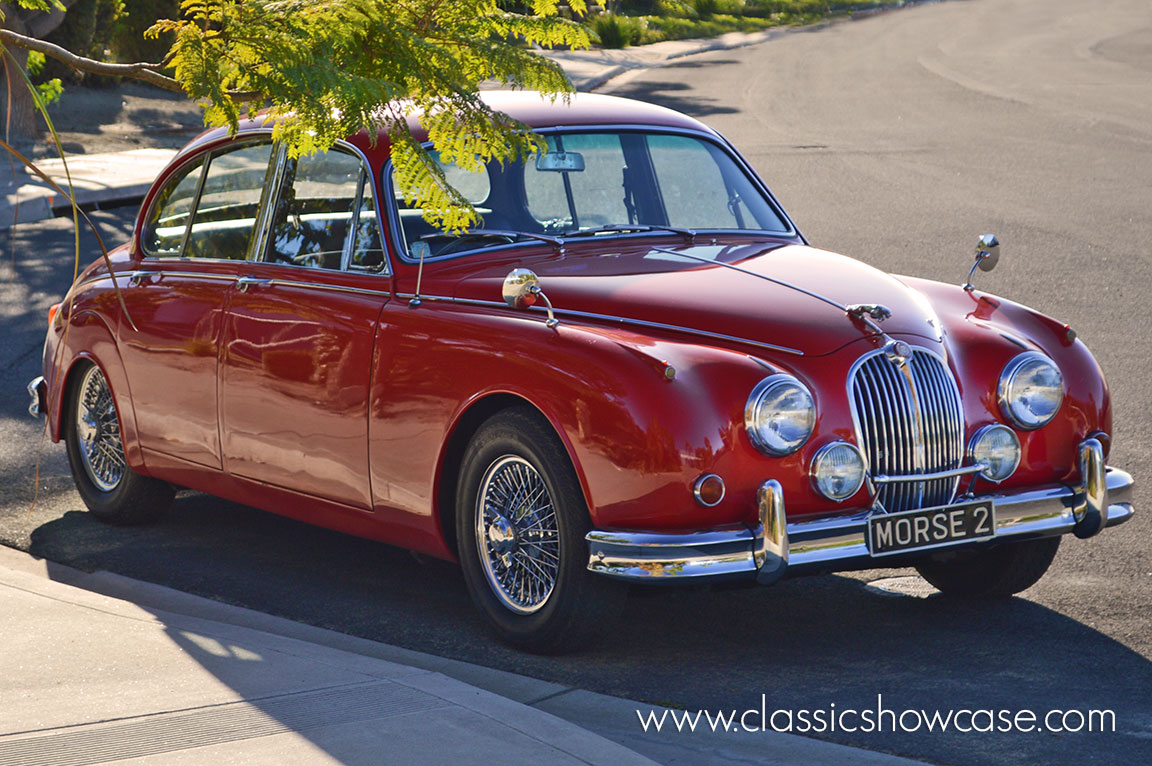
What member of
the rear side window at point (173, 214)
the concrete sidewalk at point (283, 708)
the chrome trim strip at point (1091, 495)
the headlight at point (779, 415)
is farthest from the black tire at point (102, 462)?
the chrome trim strip at point (1091, 495)

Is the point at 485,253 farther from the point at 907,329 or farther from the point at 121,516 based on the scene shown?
the point at 121,516

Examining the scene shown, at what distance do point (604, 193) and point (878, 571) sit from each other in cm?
189

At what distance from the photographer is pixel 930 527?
187 inches

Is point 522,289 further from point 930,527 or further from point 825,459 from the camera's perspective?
point 930,527

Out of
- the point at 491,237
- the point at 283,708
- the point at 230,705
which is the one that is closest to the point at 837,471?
the point at 491,237

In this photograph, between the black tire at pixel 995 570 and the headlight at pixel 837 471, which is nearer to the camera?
the headlight at pixel 837 471

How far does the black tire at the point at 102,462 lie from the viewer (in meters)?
6.93

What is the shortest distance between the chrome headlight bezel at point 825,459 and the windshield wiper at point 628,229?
1.50m

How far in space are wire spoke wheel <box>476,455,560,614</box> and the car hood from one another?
2.01 ft

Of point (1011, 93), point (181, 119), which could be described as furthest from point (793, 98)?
point (181, 119)

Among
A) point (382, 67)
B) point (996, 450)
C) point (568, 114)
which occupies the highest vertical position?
point (382, 67)

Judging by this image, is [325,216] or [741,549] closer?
[741,549]

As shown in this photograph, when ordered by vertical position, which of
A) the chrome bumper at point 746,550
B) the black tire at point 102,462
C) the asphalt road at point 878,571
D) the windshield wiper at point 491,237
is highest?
the windshield wiper at point 491,237

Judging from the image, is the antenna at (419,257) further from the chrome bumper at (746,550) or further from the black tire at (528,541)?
the chrome bumper at (746,550)
